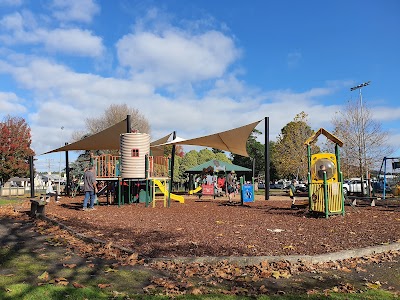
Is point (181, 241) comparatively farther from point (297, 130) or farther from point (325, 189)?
point (297, 130)

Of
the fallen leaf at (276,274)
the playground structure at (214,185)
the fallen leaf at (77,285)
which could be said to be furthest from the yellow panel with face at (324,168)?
the fallen leaf at (77,285)

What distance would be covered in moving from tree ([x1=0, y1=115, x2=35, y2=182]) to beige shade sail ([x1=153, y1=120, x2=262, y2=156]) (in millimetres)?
31387

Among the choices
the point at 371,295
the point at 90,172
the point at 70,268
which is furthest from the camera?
the point at 90,172

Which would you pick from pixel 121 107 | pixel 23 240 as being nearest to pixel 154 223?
pixel 23 240

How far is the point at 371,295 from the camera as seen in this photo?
4551mm

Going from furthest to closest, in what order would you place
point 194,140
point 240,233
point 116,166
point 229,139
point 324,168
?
point 194,140 → point 229,139 → point 116,166 → point 324,168 → point 240,233

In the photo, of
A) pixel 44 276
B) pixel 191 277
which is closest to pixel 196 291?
pixel 191 277

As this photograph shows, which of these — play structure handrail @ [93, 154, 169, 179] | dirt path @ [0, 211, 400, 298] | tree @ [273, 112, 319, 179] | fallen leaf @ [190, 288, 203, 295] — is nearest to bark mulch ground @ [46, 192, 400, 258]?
dirt path @ [0, 211, 400, 298]

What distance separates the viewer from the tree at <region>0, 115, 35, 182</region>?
45.1 metres

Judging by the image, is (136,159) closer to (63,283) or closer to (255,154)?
(63,283)

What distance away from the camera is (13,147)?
45406 mm

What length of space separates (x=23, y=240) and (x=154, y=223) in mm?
3590

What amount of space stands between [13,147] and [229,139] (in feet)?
112

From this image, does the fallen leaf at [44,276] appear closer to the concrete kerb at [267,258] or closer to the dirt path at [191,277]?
the dirt path at [191,277]
